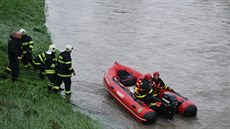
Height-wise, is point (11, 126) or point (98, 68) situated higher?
point (11, 126)

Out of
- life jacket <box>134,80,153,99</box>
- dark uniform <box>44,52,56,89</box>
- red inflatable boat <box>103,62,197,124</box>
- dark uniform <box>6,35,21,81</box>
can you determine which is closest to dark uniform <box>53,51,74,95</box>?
dark uniform <box>44,52,56,89</box>

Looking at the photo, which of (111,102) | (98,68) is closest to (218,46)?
(98,68)

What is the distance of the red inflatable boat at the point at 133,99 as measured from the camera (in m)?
10.9

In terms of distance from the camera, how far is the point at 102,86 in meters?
14.1

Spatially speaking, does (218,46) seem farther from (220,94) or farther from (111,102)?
(111,102)

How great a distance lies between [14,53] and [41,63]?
1.54 meters

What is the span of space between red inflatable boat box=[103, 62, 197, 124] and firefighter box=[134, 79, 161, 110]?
0.65 feet

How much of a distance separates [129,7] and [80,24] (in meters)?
8.28

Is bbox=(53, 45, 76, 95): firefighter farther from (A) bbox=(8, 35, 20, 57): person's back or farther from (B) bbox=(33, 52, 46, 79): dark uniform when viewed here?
(A) bbox=(8, 35, 20, 57): person's back

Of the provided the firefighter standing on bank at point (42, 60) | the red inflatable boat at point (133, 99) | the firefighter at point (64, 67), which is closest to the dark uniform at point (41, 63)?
the firefighter standing on bank at point (42, 60)

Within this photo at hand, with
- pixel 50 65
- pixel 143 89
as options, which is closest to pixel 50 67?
pixel 50 65

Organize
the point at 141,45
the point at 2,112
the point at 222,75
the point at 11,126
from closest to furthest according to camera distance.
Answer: the point at 11,126 → the point at 2,112 → the point at 222,75 → the point at 141,45

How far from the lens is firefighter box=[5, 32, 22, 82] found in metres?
10.3

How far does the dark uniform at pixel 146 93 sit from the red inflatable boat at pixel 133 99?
0.64 ft
